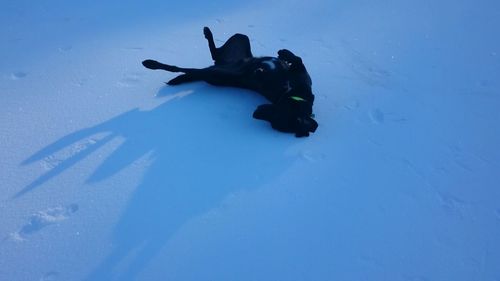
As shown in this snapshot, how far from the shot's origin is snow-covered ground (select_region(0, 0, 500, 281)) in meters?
1.15

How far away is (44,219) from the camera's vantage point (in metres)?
1.22

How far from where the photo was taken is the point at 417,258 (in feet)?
3.80

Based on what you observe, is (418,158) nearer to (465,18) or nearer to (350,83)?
(350,83)

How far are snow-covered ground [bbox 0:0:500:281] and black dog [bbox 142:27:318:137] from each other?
61mm

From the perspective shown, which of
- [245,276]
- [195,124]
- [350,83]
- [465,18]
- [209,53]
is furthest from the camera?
[465,18]

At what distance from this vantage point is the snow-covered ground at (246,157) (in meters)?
1.15

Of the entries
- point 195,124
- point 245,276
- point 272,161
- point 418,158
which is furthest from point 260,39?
point 245,276

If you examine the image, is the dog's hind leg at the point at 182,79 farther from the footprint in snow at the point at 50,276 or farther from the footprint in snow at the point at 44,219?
the footprint in snow at the point at 50,276

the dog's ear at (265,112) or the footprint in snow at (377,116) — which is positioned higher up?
the dog's ear at (265,112)

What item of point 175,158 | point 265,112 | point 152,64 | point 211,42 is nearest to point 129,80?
point 152,64

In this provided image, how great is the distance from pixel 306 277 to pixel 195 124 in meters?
0.78

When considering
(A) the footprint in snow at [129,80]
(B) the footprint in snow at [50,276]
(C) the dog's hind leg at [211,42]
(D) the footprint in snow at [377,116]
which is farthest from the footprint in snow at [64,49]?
(D) the footprint in snow at [377,116]

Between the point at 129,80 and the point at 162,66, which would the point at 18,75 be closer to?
the point at 129,80

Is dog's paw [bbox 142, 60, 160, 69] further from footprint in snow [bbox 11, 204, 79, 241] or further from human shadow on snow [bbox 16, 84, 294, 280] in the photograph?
footprint in snow [bbox 11, 204, 79, 241]
